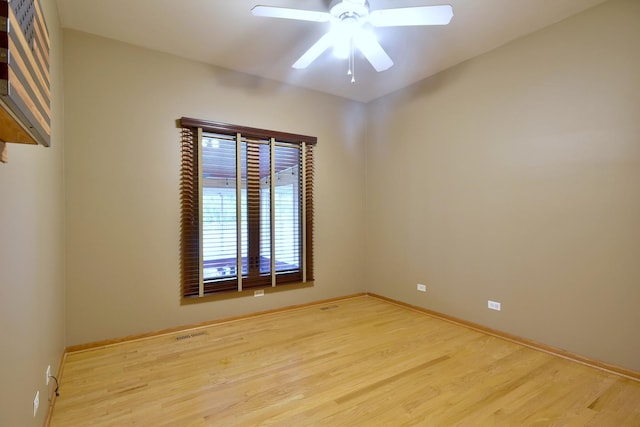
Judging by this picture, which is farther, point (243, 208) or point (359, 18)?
point (243, 208)

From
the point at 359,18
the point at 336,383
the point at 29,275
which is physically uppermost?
the point at 359,18

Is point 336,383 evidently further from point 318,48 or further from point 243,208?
point 318,48

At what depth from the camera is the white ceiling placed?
262cm

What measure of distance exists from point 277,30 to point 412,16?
4.44 ft

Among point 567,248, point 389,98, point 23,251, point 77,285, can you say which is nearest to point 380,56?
point 389,98

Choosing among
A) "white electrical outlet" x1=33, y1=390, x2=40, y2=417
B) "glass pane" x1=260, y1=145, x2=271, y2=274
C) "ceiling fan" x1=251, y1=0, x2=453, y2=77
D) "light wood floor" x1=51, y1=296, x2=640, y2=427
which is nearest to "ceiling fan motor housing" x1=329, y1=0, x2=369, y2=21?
"ceiling fan" x1=251, y1=0, x2=453, y2=77

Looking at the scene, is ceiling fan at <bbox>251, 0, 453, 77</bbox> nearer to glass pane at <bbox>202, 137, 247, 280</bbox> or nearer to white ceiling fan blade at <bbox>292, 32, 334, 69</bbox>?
white ceiling fan blade at <bbox>292, 32, 334, 69</bbox>

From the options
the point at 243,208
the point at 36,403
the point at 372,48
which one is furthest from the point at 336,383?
Result: the point at 372,48

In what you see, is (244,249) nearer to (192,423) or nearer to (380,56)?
(192,423)

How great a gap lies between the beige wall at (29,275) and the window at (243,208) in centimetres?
123

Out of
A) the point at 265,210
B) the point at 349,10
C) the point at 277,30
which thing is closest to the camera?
the point at 349,10

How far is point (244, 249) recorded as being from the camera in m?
3.87

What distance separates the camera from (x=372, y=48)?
2.57 meters

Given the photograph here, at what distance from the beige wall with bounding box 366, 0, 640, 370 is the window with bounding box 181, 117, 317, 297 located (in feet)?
4.87
